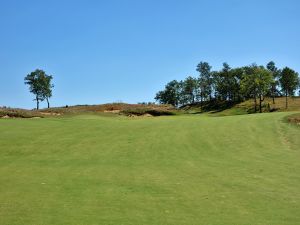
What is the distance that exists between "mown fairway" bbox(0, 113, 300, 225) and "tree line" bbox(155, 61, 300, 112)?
65.0 meters

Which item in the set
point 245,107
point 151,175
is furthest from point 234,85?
point 151,175

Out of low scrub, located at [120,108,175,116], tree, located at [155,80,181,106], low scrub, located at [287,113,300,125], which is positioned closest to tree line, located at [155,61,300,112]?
tree, located at [155,80,181,106]

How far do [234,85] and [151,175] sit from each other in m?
106

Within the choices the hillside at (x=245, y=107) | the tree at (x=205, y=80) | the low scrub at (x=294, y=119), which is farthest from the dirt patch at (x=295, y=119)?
the tree at (x=205, y=80)

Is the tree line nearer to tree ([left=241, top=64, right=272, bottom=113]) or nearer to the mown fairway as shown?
tree ([left=241, top=64, right=272, bottom=113])

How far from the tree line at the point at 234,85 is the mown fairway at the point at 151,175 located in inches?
2559

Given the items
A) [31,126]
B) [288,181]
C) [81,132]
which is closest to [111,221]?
[288,181]

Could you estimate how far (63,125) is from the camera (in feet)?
107

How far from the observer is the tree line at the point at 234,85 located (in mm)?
94094

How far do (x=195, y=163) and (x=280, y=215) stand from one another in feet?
27.7

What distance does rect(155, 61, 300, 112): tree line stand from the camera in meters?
94.1

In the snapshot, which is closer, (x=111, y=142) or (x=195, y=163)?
(x=195, y=163)

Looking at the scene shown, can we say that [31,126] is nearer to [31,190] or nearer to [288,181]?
[31,190]

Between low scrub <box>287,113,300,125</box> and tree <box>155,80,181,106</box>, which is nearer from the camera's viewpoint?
low scrub <box>287,113,300,125</box>
